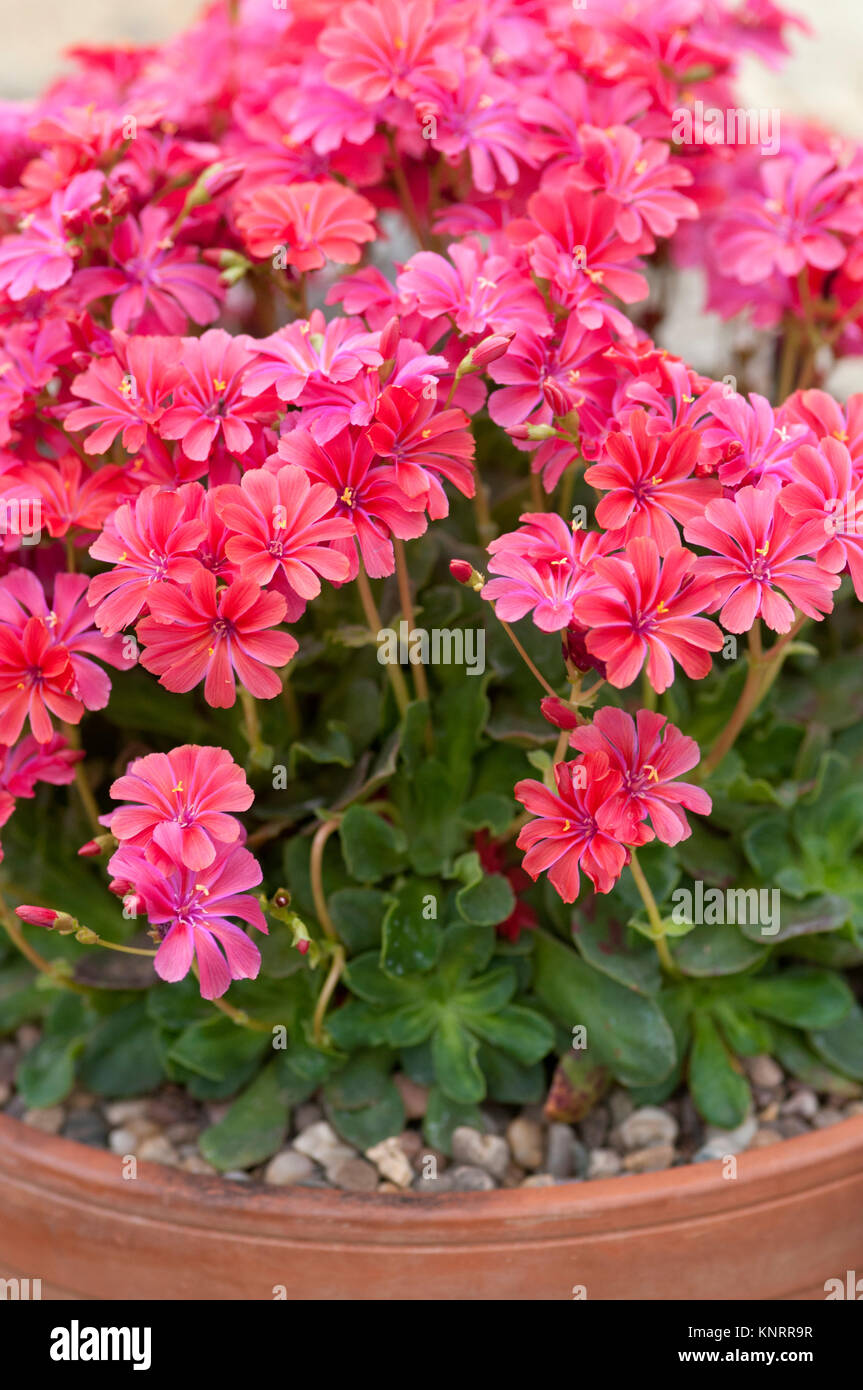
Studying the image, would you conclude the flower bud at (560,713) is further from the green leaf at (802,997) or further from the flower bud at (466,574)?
the green leaf at (802,997)

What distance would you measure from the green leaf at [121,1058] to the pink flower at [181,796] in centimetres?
41

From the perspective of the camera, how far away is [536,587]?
821mm

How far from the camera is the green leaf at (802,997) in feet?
3.72

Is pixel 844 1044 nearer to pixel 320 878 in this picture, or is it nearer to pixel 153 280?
pixel 320 878

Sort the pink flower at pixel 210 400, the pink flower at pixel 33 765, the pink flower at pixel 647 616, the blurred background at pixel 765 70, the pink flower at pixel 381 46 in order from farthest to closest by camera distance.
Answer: the blurred background at pixel 765 70, the pink flower at pixel 381 46, the pink flower at pixel 33 765, the pink flower at pixel 210 400, the pink flower at pixel 647 616

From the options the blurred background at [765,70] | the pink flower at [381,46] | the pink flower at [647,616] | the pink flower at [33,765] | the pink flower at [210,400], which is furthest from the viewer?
the blurred background at [765,70]

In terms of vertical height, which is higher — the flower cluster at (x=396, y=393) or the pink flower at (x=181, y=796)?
the flower cluster at (x=396, y=393)

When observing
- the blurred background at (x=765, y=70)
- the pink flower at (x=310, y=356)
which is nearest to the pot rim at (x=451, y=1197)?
the pink flower at (x=310, y=356)

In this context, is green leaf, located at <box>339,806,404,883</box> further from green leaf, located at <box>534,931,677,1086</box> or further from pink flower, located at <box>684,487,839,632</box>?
pink flower, located at <box>684,487,839,632</box>

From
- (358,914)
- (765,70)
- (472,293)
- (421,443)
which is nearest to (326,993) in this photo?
(358,914)

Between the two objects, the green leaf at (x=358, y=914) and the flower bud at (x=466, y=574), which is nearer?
the flower bud at (x=466, y=574)

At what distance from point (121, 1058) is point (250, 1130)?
0.50ft

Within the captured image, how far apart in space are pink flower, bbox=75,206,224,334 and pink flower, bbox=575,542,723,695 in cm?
49

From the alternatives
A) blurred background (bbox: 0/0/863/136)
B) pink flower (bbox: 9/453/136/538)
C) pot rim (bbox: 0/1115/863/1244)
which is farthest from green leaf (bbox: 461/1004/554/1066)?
blurred background (bbox: 0/0/863/136)
